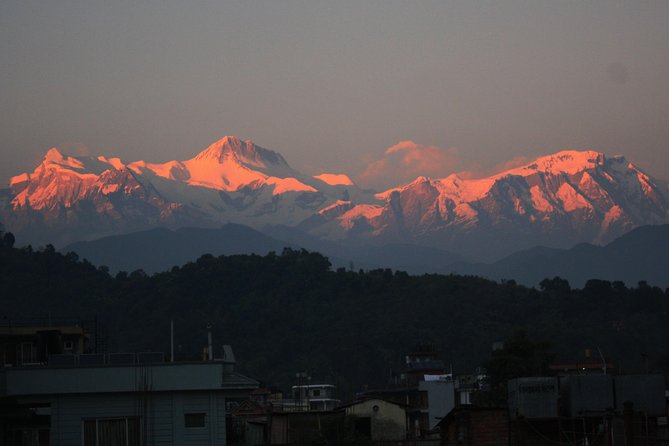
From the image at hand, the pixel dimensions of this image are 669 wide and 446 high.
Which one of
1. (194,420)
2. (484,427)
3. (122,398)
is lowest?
(484,427)

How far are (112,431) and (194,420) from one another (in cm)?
212

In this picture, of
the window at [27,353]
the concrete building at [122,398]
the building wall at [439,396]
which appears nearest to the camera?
the concrete building at [122,398]

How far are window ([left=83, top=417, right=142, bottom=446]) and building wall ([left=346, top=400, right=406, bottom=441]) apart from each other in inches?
Result: 765

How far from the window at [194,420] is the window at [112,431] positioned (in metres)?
1.25

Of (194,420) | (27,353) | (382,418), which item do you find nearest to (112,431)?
(194,420)

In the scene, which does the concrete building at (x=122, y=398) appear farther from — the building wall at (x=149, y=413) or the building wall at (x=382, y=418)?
the building wall at (x=382, y=418)

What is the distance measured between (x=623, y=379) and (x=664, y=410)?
4.63 feet

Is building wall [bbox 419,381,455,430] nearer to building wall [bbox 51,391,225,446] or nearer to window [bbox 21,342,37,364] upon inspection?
window [bbox 21,342,37,364]

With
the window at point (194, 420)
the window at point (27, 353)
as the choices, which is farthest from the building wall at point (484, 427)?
the window at point (27, 353)

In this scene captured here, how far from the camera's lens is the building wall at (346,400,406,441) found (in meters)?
56.9

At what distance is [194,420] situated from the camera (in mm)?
37938

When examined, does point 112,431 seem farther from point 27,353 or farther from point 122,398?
point 27,353

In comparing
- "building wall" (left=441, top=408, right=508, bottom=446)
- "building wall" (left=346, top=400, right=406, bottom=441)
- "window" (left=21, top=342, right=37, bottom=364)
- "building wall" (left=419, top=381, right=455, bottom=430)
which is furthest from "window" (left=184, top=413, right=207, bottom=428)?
"building wall" (left=419, top=381, right=455, bottom=430)

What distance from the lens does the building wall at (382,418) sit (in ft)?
187
